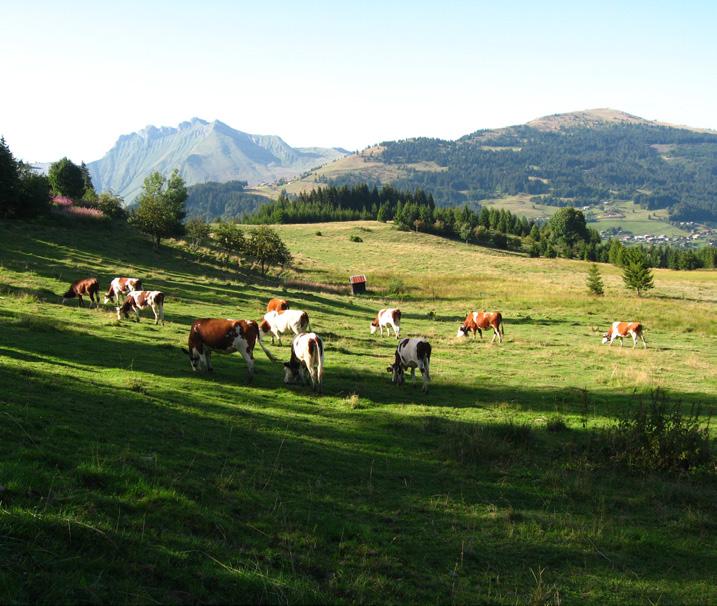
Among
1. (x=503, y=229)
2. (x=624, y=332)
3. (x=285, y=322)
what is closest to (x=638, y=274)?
(x=624, y=332)

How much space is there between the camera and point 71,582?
18.2ft

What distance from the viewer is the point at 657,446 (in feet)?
41.6

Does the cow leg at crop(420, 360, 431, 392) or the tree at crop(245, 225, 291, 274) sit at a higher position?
the tree at crop(245, 225, 291, 274)

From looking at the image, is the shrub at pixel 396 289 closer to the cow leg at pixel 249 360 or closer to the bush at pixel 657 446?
the cow leg at pixel 249 360

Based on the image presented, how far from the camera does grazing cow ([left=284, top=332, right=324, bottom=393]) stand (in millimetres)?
17828

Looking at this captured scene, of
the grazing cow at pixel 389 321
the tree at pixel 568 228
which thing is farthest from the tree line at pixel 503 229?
the grazing cow at pixel 389 321

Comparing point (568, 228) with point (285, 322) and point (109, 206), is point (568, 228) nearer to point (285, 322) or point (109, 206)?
point (109, 206)

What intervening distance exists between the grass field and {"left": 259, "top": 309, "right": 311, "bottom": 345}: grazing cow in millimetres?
2696

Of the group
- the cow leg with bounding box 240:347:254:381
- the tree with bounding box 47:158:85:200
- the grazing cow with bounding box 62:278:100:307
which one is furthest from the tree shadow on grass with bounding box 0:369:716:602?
the tree with bounding box 47:158:85:200

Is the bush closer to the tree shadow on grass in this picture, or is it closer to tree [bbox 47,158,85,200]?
the tree shadow on grass

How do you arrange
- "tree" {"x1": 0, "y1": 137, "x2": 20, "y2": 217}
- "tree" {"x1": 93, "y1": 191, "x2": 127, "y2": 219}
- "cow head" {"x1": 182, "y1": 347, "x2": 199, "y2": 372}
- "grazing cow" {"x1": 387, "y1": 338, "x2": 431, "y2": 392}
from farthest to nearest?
"tree" {"x1": 93, "y1": 191, "x2": 127, "y2": 219}, "tree" {"x1": 0, "y1": 137, "x2": 20, "y2": 217}, "grazing cow" {"x1": 387, "y1": 338, "x2": 431, "y2": 392}, "cow head" {"x1": 182, "y1": 347, "x2": 199, "y2": 372}

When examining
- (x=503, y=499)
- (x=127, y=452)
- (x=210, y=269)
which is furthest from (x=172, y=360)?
(x=210, y=269)

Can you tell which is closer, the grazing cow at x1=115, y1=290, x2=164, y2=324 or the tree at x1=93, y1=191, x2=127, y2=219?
the grazing cow at x1=115, y1=290, x2=164, y2=324

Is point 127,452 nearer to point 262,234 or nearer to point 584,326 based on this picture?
point 584,326
